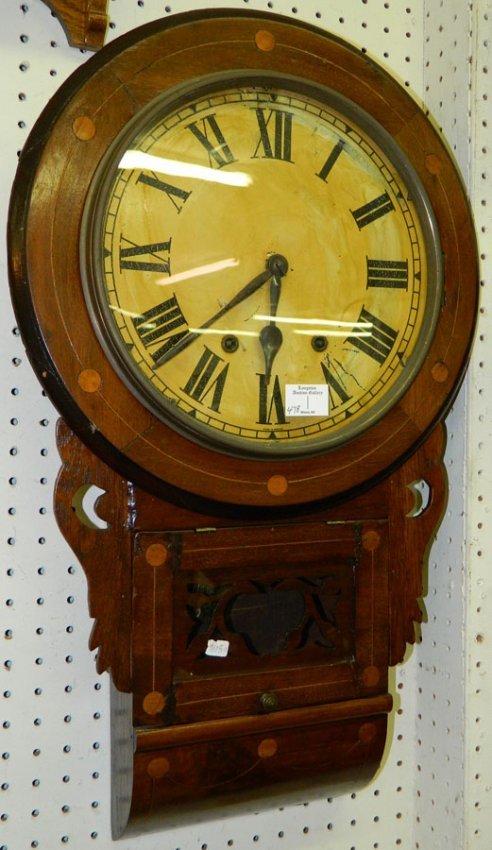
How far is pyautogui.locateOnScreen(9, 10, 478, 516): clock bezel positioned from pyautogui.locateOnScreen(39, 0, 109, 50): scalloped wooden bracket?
53 millimetres

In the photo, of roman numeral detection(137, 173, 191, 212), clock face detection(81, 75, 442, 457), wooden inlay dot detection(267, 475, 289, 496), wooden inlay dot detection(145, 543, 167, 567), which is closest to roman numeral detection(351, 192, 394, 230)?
clock face detection(81, 75, 442, 457)

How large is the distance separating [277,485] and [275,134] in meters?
0.41

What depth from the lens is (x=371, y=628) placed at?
103cm

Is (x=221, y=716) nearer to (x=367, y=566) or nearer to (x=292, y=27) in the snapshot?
(x=367, y=566)

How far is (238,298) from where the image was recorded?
937mm

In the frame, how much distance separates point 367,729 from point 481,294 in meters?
0.59

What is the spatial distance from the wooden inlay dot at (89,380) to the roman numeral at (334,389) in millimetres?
267

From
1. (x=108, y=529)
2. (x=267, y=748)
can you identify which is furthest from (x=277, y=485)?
(x=267, y=748)

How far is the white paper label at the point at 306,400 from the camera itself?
3.15 ft

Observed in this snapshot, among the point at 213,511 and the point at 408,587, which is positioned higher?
the point at 213,511

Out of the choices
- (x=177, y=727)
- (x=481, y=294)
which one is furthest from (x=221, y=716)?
(x=481, y=294)

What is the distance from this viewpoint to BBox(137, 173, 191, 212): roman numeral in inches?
35.1

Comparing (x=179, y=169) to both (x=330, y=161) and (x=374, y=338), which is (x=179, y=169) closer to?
(x=330, y=161)

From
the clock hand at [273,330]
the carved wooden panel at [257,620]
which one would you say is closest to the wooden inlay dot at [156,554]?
the carved wooden panel at [257,620]
